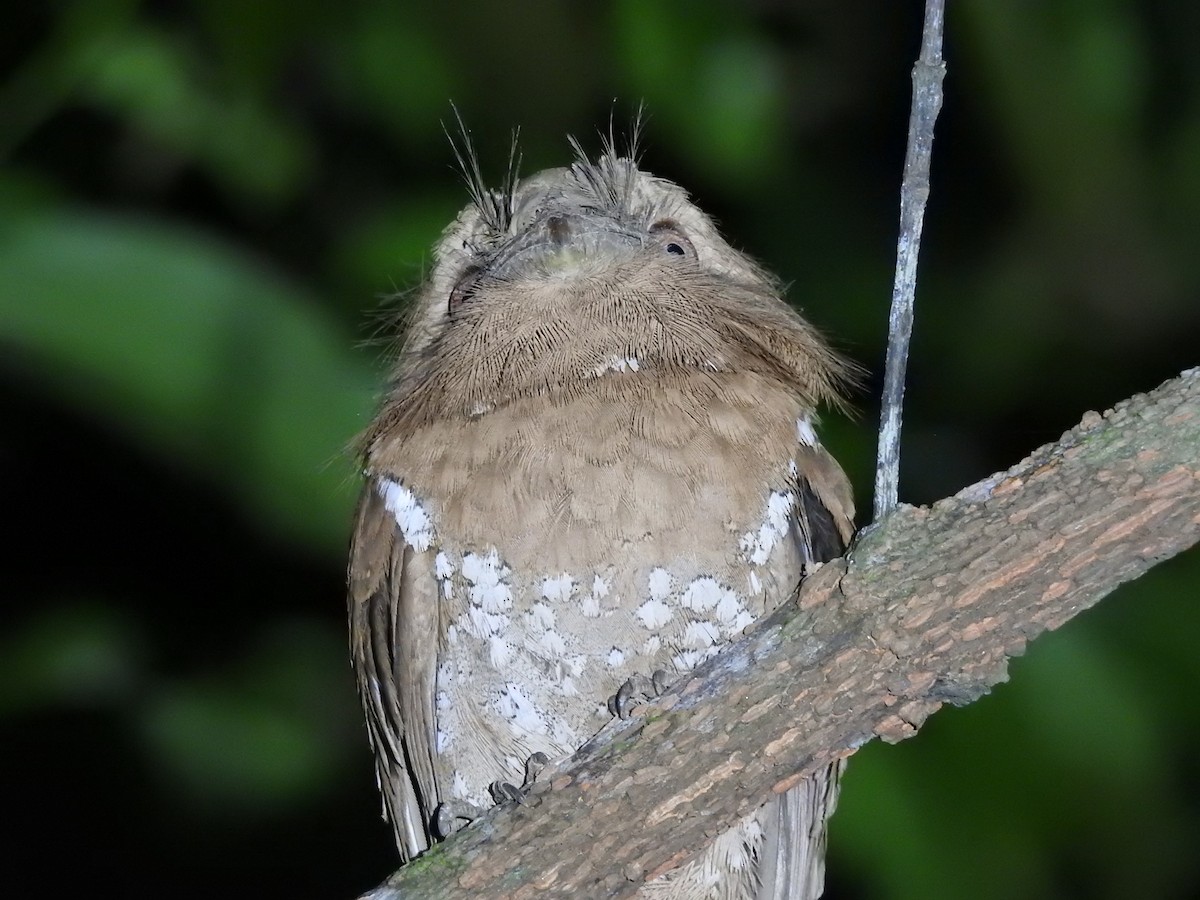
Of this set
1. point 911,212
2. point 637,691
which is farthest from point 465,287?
point 911,212

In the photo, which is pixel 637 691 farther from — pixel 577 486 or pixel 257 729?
pixel 257 729

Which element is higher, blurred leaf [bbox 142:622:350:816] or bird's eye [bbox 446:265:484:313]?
blurred leaf [bbox 142:622:350:816]

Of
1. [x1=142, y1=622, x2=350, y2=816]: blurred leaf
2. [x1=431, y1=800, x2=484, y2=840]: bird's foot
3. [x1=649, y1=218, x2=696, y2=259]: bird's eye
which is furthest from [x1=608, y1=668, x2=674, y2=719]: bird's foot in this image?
[x1=142, y1=622, x2=350, y2=816]: blurred leaf

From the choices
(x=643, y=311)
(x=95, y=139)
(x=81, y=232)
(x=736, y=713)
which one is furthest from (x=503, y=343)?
(x=95, y=139)

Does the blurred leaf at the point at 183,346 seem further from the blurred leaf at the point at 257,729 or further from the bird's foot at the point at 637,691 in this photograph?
the blurred leaf at the point at 257,729

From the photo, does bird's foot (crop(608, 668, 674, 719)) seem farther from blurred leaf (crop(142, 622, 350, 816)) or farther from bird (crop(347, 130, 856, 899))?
blurred leaf (crop(142, 622, 350, 816))

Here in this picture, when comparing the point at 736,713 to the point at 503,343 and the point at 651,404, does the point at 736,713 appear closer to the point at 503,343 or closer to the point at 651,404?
the point at 651,404
